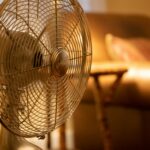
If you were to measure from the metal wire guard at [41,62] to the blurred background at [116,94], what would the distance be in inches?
26.0

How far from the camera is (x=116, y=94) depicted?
7.04ft

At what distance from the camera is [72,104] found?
45.4 inches

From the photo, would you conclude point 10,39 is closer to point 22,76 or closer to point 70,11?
point 22,76

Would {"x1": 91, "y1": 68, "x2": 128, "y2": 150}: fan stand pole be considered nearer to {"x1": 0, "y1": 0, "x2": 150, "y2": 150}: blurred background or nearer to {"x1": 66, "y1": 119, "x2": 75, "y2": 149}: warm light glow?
{"x1": 0, "y1": 0, "x2": 150, "y2": 150}: blurred background

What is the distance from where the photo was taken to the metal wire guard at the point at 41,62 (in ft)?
3.07

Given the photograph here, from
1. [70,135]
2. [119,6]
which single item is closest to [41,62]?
[70,135]

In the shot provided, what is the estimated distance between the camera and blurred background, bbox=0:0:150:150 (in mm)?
2023

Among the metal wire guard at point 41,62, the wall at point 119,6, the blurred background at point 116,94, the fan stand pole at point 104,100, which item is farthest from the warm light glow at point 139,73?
the wall at point 119,6

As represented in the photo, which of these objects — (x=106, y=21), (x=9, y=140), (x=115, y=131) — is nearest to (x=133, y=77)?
(x=115, y=131)

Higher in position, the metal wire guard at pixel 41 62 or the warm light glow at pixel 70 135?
the metal wire guard at pixel 41 62

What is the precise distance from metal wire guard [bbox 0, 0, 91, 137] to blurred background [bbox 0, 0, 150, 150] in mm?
661

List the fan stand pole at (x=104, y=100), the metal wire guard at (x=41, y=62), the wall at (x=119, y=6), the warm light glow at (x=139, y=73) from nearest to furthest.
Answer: the metal wire guard at (x=41, y=62) → the fan stand pole at (x=104, y=100) → the warm light glow at (x=139, y=73) → the wall at (x=119, y=6)

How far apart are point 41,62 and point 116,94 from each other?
119 centimetres

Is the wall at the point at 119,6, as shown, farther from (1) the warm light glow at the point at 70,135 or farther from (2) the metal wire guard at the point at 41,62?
(2) the metal wire guard at the point at 41,62
